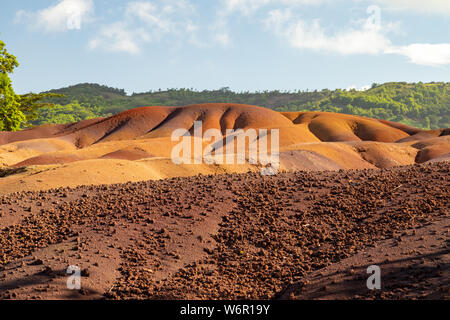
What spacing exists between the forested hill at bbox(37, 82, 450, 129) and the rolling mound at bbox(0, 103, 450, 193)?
5758 cm

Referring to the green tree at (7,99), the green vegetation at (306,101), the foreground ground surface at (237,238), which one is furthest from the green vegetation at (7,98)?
the green vegetation at (306,101)

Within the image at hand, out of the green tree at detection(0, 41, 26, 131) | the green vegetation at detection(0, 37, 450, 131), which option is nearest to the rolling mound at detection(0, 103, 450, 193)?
the green tree at detection(0, 41, 26, 131)

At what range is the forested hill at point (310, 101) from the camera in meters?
123

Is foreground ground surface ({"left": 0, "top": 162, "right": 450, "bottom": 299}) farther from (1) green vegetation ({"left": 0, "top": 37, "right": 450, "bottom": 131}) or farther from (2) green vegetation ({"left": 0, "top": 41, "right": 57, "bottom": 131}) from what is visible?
(1) green vegetation ({"left": 0, "top": 37, "right": 450, "bottom": 131})

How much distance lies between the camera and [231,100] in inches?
6137

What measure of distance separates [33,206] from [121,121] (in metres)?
45.9

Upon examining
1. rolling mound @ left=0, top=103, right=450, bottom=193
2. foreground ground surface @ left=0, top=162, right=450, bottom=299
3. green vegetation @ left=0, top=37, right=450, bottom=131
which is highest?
green vegetation @ left=0, top=37, right=450, bottom=131

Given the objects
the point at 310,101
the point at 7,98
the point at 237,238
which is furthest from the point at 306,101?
the point at 237,238

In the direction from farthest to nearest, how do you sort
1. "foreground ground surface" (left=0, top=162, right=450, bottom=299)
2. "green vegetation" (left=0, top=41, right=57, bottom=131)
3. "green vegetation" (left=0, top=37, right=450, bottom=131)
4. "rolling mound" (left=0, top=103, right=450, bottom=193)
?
"green vegetation" (left=0, top=37, right=450, bottom=131), "green vegetation" (left=0, top=41, right=57, bottom=131), "rolling mound" (left=0, top=103, right=450, bottom=193), "foreground ground surface" (left=0, top=162, right=450, bottom=299)

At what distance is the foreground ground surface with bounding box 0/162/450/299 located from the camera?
22.1 ft

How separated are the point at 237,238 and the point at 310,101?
135 meters

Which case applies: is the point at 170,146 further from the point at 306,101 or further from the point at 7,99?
the point at 306,101

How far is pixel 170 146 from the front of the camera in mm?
34188
